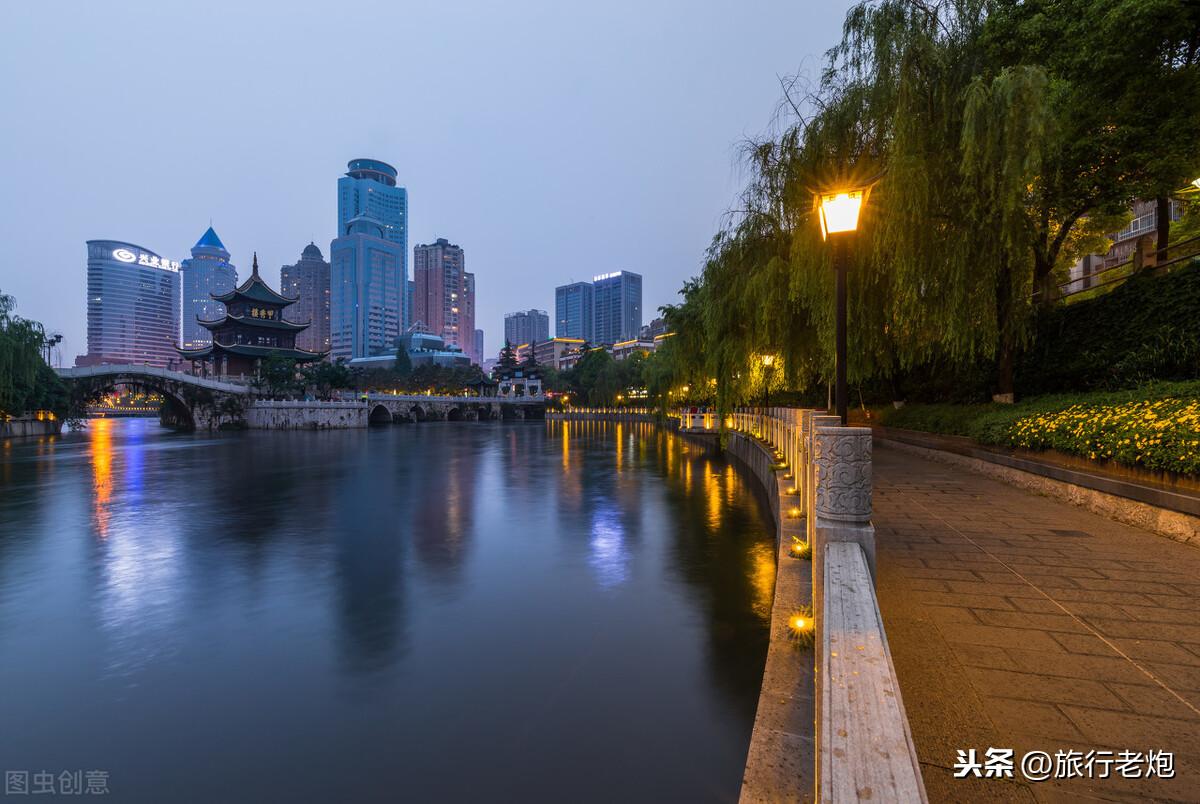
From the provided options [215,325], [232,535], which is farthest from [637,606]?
[215,325]

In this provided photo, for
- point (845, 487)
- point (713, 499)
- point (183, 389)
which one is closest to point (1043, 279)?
point (713, 499)

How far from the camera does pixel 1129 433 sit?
731 centimetres

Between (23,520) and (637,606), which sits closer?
(637,606)

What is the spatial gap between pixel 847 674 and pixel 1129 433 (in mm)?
7744

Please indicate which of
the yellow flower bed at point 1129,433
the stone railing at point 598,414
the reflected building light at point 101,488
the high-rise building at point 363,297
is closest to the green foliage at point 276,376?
the reflected building light at point 101,488

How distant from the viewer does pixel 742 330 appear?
1614 cm

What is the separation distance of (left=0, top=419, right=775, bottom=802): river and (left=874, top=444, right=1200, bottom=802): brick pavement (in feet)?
6.04

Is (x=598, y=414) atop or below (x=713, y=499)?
atop

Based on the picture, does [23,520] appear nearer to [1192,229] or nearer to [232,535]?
[232,535]

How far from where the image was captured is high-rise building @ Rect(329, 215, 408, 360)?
7387 inches

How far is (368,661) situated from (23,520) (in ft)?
43.5

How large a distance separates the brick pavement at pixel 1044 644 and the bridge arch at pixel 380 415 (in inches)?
3115

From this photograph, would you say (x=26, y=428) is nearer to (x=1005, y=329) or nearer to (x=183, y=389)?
(x=183, y=389)

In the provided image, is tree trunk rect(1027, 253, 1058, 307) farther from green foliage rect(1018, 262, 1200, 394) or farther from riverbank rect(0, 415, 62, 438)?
riverbank rect(0, 415, 62, 438)
